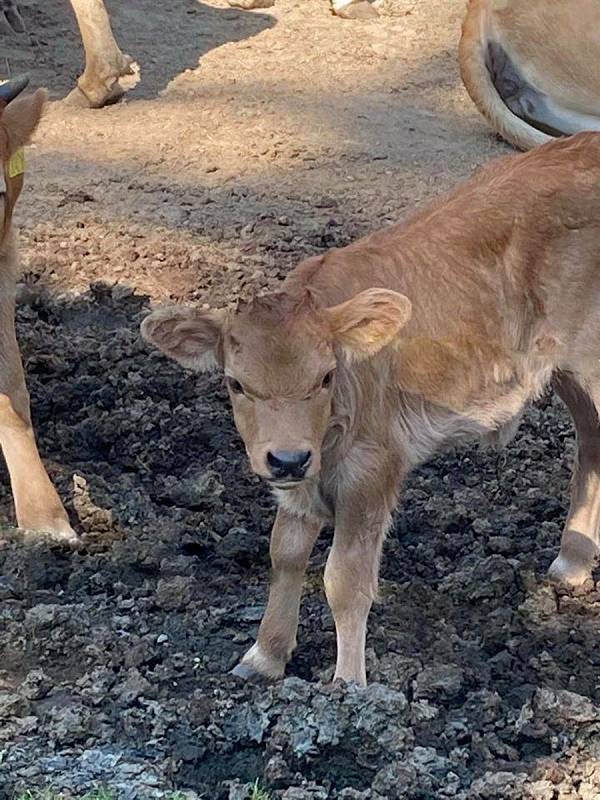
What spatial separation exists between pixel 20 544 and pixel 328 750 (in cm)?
194

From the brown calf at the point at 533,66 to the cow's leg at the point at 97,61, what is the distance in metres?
2.37

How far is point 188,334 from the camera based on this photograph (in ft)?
15.0

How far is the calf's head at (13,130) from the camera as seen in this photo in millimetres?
5914

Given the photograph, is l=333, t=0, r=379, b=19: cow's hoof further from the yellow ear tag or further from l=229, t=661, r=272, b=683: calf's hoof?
l=229, t=661, r=272, b=683: calf's hoof

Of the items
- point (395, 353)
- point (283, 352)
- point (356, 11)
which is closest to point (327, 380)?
point (283, 352)

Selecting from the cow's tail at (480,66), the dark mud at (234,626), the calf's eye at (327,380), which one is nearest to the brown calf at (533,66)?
the cow's tail at (480,66)

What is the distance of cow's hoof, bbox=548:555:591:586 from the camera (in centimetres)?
558

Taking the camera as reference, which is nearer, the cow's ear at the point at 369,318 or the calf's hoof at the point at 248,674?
the cow's ear at the point at 369,318

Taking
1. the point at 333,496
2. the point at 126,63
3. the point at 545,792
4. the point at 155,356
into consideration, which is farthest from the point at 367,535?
the point at 126,63

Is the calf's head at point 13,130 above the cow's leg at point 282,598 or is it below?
above

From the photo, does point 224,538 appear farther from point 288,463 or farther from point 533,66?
point 533,66

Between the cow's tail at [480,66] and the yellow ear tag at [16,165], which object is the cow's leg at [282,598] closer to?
the yellow ear tag at [16,165]

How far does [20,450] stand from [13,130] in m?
1.28

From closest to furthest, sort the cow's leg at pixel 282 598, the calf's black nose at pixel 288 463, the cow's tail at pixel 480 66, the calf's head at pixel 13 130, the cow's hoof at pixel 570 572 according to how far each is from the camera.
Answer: the calf's black nose at pixel 288 463 < the cow's leg at pixel 282 598 < the cow's hoof at pixel 570 572 < the calf's head at pixel 13 130 < the cow's tail at pixel 480 66
